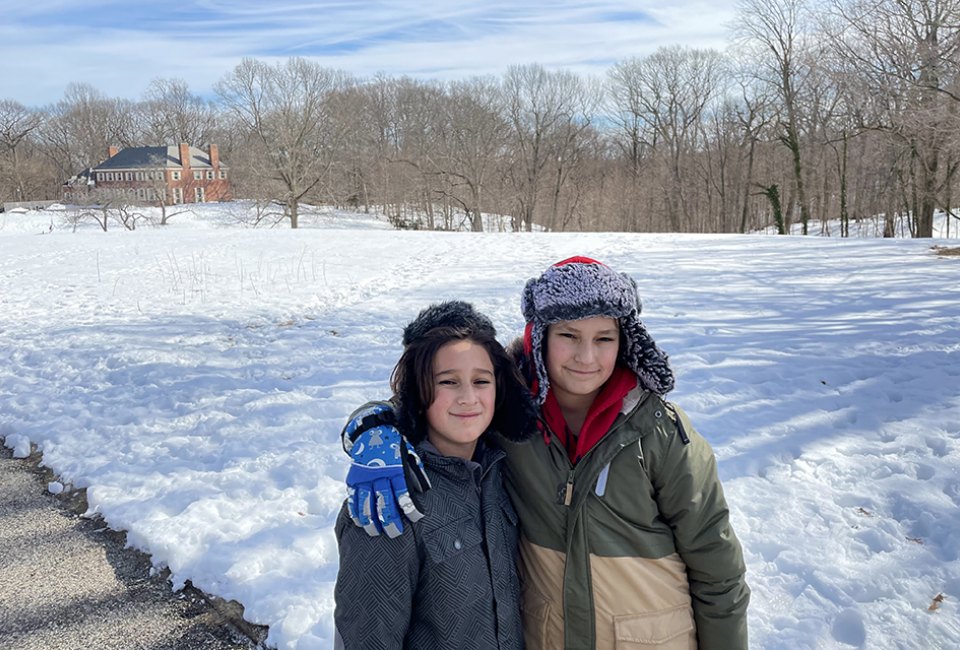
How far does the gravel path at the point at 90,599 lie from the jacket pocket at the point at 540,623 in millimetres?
1613

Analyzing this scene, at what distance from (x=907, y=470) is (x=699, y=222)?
1625 inches

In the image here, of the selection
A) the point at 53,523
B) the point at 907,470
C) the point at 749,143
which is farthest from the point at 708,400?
the point at 749,143

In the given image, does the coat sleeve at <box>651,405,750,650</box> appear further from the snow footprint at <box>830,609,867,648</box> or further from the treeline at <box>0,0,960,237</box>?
the treeline at <box>0,0,960,237</box>

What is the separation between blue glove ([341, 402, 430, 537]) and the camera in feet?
4.87

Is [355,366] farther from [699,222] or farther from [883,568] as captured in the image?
[699,222]

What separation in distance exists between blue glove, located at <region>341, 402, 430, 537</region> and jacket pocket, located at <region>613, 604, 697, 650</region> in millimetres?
616

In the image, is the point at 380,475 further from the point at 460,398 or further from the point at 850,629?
the point at 850,629

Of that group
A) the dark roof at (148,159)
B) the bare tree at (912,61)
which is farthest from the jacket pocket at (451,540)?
the dark roof at (148,159)

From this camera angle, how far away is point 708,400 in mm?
5199

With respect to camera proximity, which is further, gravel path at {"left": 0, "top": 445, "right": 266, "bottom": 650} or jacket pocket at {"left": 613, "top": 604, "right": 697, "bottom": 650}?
gravel path at {"left": 0, "top": 445, "right": 266, "bottom": 650}

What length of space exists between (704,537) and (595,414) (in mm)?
410

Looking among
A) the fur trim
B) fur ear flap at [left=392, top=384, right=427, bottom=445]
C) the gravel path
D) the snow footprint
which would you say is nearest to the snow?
the snow footprint

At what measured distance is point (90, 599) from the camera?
3156mm

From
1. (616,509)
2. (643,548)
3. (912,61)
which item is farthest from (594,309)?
(912,61)
